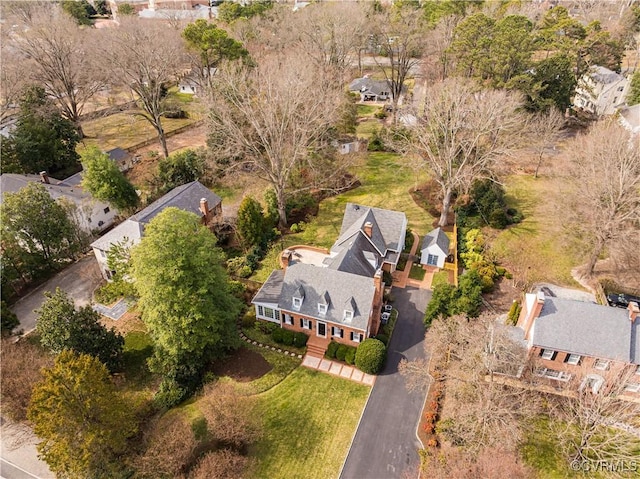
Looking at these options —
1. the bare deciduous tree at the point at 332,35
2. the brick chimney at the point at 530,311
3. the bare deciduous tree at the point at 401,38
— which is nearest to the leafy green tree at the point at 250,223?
the brick chimney at the point at 530,311

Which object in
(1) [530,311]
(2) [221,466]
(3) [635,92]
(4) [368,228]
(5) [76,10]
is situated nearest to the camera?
(2) [221,466]

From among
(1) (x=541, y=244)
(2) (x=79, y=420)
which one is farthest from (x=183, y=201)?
(1) (x=541, y=244)

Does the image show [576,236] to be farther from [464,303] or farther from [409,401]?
[409,401]

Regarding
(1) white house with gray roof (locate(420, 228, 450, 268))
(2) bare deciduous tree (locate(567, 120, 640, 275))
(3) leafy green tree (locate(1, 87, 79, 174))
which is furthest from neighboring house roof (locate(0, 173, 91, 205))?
(2) bare deciduous tree (locate(567, 120, 640, 275))

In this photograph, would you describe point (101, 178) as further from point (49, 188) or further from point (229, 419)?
point (229, 419)

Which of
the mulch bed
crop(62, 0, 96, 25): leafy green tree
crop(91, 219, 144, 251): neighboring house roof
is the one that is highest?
crop(62, 0, 96, 25): leafy green tree

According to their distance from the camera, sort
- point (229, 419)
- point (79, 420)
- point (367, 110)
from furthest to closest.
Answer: point (367, 110)
point (229, 419)
point (79, 420)

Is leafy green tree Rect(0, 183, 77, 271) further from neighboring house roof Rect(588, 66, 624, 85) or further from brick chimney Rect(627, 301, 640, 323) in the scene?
neighboring house roof Rect(588, 66, 624, 85)
